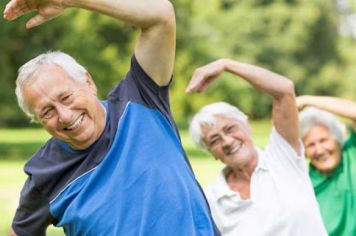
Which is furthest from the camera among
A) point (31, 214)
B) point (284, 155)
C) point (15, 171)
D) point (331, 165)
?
point (15, 171)

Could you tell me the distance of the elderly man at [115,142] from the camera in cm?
289

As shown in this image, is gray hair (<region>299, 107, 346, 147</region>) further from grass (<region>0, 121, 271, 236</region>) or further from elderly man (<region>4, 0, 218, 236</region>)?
elderly man (<region>4, 0, 218, 236</region>)

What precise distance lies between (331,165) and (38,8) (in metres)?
2.60

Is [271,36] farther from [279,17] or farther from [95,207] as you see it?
[95,207]

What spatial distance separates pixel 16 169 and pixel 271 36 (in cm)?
3380

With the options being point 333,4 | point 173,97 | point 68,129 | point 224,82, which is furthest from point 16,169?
point 333,4

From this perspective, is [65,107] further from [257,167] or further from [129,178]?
[257,167]

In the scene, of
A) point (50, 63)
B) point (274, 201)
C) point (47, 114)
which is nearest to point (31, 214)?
point (47, 114)

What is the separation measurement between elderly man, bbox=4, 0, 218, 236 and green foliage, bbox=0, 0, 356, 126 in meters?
20.8

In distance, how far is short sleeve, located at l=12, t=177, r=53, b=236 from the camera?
3125 millimetres

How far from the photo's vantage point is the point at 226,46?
4578 cm

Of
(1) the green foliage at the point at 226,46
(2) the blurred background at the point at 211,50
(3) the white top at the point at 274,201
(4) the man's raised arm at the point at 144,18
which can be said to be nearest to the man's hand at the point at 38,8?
(4) the man's raised arm at the point at 144,18

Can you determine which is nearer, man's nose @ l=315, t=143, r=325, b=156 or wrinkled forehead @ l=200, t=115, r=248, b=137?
wrinkled forehead @ l=200, t=115, r=248, b=137

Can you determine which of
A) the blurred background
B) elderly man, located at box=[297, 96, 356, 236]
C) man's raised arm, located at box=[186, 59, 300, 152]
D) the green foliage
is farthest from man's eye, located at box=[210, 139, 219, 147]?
the green foliage
